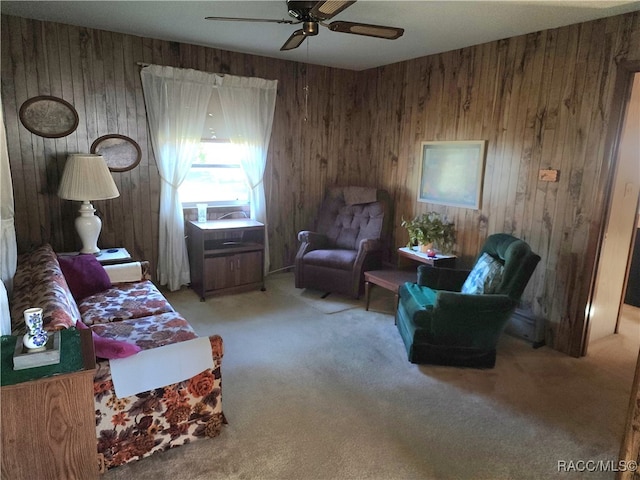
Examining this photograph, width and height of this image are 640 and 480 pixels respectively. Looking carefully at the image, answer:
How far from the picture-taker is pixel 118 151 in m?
3.83

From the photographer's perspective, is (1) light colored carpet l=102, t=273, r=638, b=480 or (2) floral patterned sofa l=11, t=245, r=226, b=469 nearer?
(2) floral patterned sofa l=11, t=245, r=226, b=469

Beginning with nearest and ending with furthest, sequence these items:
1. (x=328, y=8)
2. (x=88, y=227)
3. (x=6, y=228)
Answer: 1. (x=328, y=8)
2. (x=6, y=228)
3. (x=88, y=227)

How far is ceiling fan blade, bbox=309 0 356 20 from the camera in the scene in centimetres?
202

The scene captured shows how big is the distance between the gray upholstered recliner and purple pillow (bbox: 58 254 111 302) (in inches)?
72.3

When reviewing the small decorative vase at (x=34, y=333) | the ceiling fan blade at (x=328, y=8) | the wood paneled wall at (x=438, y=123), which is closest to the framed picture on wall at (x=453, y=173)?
the wood paneled wall at (x=438, y=123)

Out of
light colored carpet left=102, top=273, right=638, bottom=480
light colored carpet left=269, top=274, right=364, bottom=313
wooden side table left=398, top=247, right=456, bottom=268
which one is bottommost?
light colored carpet left=102, top=273, right=638, bottom=480

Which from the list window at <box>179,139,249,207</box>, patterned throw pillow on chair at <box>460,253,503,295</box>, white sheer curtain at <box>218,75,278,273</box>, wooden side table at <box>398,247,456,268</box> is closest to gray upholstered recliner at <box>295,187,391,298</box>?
wooden side table at <box>398,247,456,268</box>

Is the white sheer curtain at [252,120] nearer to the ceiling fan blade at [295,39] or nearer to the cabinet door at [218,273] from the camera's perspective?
the cabinet door at [218,273]

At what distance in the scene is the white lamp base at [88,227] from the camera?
3467mm

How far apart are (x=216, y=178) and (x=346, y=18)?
2.17 meters

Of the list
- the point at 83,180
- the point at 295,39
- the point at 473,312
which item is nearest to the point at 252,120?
the point at 295,39

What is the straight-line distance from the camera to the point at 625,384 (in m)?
2.76

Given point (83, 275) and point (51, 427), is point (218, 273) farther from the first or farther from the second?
point (51, 427)

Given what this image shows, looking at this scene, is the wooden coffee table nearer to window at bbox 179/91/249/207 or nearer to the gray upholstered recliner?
the gray upholstered recliner
